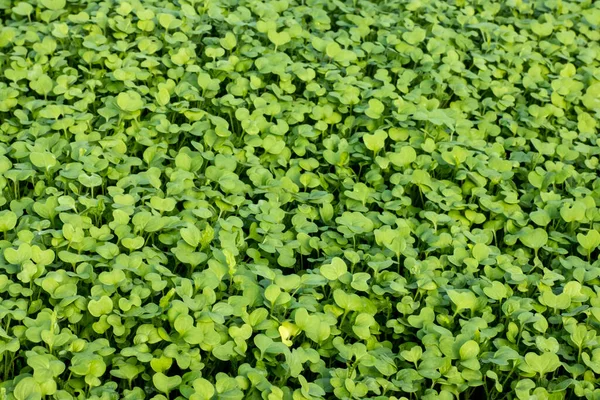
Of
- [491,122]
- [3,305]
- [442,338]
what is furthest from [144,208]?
[491,122]

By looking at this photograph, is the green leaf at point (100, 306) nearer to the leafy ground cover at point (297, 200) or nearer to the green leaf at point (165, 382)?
the leafy ground cover at point (297, 200)

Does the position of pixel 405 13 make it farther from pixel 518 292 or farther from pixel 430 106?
pixel 518 292

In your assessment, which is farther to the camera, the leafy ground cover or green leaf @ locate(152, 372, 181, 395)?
the leafy ground cover

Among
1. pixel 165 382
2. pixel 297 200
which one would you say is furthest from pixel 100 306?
pixel 297 200

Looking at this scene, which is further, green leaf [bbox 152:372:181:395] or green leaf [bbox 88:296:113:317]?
green leaf [bbox 88:296:113:317]

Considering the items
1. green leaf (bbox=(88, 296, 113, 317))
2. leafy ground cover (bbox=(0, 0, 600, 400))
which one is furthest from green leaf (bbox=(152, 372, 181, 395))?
green leaf (bbox=(88, 296, 113, 317))

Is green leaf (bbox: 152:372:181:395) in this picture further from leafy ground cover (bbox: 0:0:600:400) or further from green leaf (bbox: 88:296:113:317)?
green leaf (bbox: 88:296:113:317)

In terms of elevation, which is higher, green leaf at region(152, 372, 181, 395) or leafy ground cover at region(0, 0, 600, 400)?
leafy ground cover at region(0, 0, 600, 400)

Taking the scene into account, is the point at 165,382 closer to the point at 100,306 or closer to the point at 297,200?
the point at 100,306
